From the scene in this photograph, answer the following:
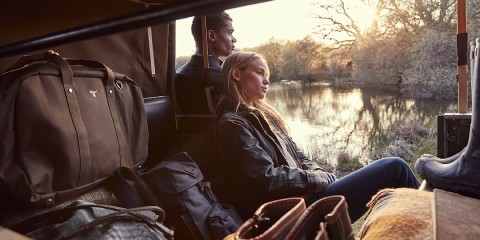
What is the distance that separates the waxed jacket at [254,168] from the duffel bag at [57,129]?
573 millimetres

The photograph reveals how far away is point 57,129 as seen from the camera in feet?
4.08

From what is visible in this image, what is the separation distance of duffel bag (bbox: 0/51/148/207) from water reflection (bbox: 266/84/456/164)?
2.09 metres

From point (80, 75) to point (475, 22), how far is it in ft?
10.1

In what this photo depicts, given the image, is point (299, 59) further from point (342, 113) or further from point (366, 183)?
point (366, 183)

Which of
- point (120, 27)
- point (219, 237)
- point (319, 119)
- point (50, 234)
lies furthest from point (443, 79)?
point (120, 27)


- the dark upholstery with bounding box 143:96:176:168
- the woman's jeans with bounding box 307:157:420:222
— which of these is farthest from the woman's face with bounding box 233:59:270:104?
the woman's jeans with bounding box 307:157:420:222

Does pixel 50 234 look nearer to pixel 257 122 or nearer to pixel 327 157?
pixel 257 122

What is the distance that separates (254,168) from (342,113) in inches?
87.0

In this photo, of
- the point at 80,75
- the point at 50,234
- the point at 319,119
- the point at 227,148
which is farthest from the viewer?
the point at 319,119

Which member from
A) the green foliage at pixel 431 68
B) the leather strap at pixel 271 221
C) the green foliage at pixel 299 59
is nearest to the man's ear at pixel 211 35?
the green foliage at pixel 299 59

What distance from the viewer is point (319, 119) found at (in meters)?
4.06

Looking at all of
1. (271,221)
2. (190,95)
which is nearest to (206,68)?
(190,95)

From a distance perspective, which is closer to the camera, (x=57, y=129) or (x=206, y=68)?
(x=57, y=129)

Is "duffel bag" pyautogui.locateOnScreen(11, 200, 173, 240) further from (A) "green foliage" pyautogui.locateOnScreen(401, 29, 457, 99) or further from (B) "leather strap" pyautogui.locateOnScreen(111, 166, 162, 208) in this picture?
(A) "green foliage" pyautogui.locateOnScreen(401, 29, 457, 99)
